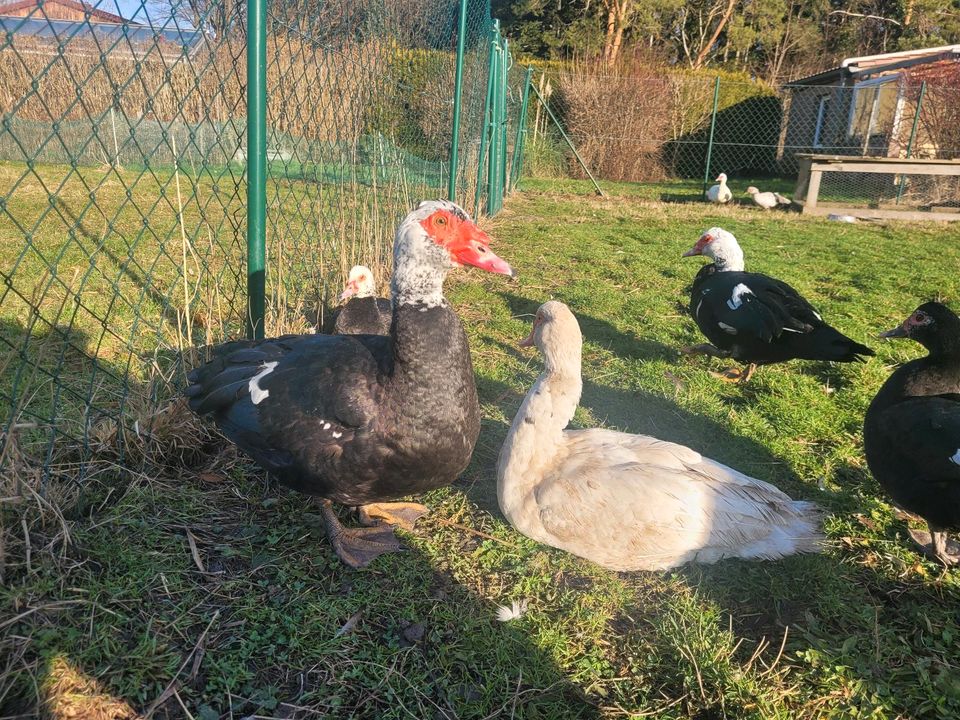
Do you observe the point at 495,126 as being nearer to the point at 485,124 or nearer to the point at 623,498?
the point at 485,124

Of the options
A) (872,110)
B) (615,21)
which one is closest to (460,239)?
(872,110)

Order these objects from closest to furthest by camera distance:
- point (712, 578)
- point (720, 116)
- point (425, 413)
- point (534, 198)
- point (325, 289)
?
point (425, 413) < point (712, 578) < point (325, 289) < point (534, 198) < point (720, 116)

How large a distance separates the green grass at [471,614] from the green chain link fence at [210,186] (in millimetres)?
561

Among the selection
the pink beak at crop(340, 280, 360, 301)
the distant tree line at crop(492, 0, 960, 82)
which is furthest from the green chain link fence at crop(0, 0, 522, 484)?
the distant tree line at crop(492, 0, 960, 82)

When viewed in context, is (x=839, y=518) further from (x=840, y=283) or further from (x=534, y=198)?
(x=534, y=198)

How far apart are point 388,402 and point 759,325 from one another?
2865mm

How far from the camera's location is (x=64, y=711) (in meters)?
1.81

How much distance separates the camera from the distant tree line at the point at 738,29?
85.5 ft

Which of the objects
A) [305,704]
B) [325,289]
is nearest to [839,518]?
[305,704]

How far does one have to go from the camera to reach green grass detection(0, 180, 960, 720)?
2.00 metres

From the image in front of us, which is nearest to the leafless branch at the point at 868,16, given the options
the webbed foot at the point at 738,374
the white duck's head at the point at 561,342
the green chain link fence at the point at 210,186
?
the green chain link fence at the point at 210,186

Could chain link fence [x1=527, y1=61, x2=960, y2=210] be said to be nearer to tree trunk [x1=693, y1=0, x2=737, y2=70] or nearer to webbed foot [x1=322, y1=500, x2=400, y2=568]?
tree trunk [x1=693, y1=0, x2=737, y2=70]

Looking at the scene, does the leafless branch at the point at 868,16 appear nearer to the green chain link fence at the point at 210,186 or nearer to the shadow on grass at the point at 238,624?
the green chain link fence at the point at 210,186

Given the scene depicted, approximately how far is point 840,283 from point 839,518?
5214 millimetres
